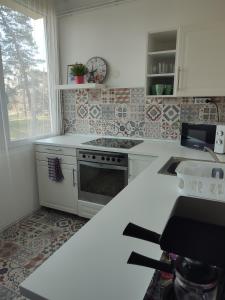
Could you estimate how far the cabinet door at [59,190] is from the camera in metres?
2.57

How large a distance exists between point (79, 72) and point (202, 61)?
1433mm

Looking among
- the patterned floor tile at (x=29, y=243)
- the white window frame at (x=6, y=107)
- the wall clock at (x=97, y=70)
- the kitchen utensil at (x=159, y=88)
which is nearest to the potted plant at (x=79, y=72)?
the wall clock at (x=97, y=70)

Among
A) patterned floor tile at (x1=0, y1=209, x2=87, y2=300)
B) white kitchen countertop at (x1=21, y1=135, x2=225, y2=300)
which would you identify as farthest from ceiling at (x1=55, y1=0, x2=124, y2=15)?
patterned floor tile at (x1=0, y1=209, x2=87, y2=300)

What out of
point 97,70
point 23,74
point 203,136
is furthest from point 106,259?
point 97,70

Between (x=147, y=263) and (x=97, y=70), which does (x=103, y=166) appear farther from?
(x=147, y=263)

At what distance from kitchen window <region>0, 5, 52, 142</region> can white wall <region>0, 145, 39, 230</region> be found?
223 millimetres

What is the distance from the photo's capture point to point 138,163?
7.05ft

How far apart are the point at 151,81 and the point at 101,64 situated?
0.77m

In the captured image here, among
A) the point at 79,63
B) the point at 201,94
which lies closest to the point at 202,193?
the point at 201,94

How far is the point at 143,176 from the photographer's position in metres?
1.40

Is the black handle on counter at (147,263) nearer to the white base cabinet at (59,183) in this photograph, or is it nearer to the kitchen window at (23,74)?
the white base cabinet at (59,183)

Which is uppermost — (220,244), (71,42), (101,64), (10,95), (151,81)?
(71,42)

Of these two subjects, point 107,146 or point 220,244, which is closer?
point 220,244

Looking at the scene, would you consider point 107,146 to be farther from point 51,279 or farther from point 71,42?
point 51,279
